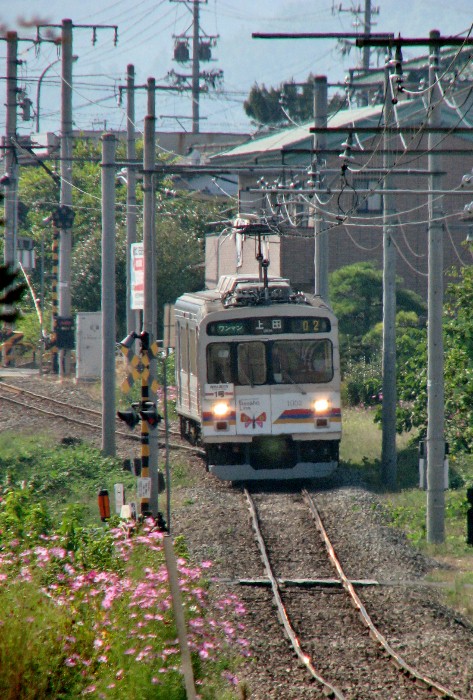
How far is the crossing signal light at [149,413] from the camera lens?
49.2 ft

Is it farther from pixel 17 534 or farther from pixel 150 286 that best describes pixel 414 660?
A: pixel 150 286

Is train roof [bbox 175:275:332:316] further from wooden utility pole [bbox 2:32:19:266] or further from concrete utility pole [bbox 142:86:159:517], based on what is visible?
wooden utility pole [bbox 2:32:19:266]

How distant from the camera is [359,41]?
852 cm

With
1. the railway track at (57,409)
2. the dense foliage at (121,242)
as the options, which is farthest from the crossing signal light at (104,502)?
the dense foliage at (121,242)

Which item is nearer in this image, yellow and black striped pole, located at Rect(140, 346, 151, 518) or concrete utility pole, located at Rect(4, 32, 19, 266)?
yellow and black striped pole, located at Rect(140, 346, 151, 518)

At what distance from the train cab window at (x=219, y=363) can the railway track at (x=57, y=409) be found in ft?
16.3

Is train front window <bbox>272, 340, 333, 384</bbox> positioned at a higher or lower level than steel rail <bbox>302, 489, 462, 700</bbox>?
higher

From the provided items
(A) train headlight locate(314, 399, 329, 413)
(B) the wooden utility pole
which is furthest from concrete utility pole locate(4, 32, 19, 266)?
(A) train headlight locate(314, 399, 329, 413)

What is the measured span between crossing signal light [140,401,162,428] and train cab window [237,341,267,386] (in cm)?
409

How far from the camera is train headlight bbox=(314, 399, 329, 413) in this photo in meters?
19.2

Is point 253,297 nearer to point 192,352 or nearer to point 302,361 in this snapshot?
point 302,361

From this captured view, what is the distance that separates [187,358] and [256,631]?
10529 millimetres

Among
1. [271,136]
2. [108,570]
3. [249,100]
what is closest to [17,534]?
[108,570]

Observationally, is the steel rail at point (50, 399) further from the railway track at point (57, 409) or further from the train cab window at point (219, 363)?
the train cab window at point (219, 363)
